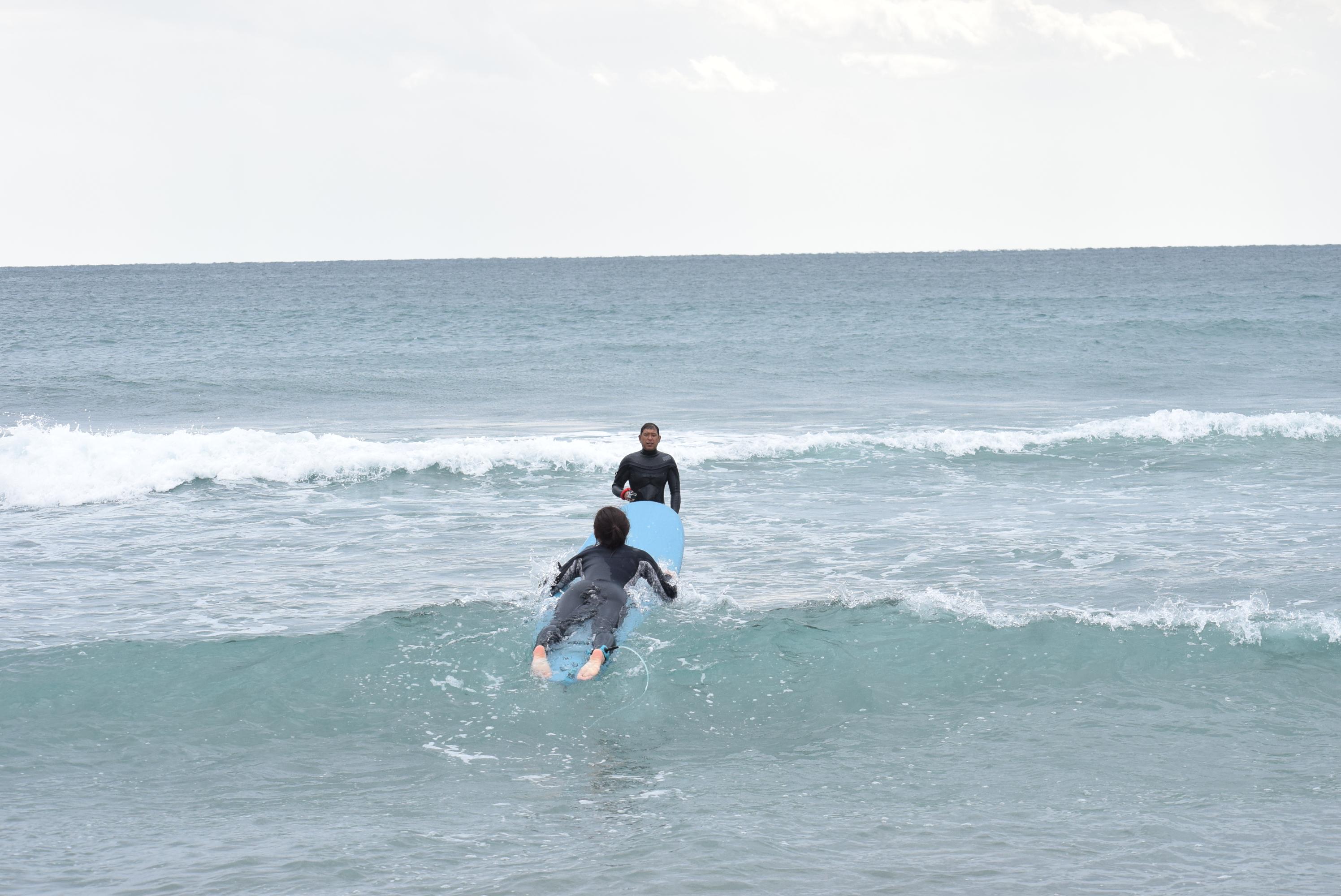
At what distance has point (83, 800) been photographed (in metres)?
6.66

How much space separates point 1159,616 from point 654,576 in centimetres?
430

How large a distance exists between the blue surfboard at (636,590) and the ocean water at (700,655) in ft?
0.55

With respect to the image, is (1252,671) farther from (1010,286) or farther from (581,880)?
(1010,286)

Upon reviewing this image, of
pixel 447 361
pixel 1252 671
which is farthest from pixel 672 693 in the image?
pixel 447 361

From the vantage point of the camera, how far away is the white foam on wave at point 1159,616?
29.7 feet

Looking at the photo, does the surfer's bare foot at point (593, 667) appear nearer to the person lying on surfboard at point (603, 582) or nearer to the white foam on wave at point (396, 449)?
the person lying on surfboard at point (603, 582)

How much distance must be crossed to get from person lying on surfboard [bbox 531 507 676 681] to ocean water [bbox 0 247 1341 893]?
47 centimetres

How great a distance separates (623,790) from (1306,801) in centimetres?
396

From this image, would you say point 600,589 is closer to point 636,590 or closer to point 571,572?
point 571,572

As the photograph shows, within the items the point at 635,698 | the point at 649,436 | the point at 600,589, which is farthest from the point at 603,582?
the point at 649,436

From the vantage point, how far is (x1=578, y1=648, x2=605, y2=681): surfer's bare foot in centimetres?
779

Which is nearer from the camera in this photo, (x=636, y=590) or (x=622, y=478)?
(x=636, y=590)

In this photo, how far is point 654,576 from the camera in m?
8.99

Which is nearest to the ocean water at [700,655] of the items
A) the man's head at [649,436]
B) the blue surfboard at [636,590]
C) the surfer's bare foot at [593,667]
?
the blue surfboard at [636,590]
